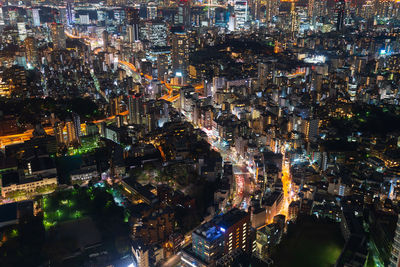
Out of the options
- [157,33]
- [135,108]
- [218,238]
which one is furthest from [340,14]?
[218,238]

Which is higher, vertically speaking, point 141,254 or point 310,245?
point 141,254

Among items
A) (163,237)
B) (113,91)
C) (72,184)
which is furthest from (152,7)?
(163,237)

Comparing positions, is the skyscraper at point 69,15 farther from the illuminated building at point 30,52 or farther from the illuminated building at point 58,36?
the illuminated building at point 30,52

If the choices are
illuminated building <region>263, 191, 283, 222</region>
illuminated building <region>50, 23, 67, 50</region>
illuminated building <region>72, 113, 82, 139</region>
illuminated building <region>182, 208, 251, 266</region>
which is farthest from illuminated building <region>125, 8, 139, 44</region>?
illuminated building <region>182, 208, 251, 266</region>

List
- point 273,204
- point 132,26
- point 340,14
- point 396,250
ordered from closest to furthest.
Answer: point 396,250 < point 273,204 < point 132,26 < point 340,14

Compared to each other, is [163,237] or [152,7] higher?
[152,7]

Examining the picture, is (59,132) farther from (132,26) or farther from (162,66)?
(132,26)

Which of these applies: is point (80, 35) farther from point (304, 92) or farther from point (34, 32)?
point (304, 92)

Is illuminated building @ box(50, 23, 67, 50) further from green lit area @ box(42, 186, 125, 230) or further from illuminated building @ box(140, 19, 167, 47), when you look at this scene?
green lit area @ box(42, 186, 125, 230)
